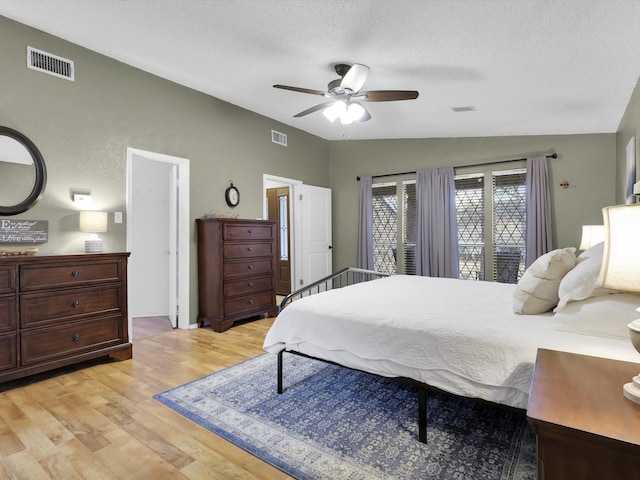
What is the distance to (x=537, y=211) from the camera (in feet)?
15.0

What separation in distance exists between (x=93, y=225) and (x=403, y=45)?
299 centimetres

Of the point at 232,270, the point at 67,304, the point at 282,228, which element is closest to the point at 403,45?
the point at 232,270

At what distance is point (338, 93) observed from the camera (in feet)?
10.5

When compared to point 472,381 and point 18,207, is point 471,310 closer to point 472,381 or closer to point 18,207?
point 472,381

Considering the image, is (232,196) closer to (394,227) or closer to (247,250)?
(247,250)

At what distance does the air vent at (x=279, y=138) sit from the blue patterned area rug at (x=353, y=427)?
3.60 m

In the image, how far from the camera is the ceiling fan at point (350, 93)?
2.94m

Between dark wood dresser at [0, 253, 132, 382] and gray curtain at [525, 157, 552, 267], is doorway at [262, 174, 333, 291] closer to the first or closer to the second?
dark wood dresser at [0, 253, 132, 382]

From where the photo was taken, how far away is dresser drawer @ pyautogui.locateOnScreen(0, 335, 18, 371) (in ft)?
8.39

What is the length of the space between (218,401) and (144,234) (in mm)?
3231

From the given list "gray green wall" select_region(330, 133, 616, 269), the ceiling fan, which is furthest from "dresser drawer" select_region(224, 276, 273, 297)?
the ceiling fan

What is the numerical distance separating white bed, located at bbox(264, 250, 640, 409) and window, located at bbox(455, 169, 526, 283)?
8.75ft

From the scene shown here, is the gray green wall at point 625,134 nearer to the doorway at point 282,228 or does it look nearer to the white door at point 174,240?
the white door at point 174,240

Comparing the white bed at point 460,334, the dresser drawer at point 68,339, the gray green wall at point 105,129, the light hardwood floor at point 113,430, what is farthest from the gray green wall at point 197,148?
the white bed at point 460,334
